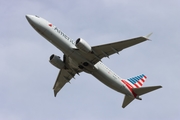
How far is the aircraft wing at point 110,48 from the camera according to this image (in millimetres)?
47506

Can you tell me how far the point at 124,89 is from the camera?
53906 millimetres

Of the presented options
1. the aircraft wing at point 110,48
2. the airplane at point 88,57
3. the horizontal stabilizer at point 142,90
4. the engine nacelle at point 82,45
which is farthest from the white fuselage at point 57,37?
the horizontal stabilizer at point 142,90

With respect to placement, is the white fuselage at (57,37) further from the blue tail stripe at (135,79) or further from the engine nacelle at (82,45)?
the blue tail stripe at (135,79)

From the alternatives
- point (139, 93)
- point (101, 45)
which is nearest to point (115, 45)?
point (101, 45)

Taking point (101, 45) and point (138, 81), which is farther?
point (138, 81)

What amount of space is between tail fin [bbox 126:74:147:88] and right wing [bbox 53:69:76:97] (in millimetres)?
8962

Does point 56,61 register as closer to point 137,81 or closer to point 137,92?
point 137,92


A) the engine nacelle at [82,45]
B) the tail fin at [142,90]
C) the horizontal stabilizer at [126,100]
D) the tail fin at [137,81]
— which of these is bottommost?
the horizontal stabilizer at [126,100]

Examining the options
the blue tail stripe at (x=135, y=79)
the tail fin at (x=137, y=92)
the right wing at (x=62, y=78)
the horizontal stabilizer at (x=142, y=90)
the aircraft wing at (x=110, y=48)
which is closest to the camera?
the aircraft wing at (x=110, y=48)

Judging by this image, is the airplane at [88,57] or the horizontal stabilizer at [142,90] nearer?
the airplane at [88,57]

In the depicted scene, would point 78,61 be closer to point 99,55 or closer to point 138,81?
point 99,55

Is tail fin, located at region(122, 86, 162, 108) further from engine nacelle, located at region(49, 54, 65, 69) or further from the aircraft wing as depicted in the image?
engine nacelle, located at region(49, 54, 65, 69)

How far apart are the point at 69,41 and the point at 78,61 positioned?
330 centimetres

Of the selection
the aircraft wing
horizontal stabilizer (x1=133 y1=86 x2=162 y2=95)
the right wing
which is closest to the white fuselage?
the aircraft wing
